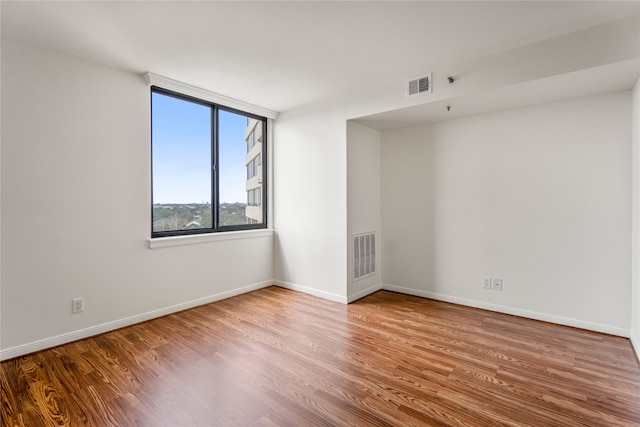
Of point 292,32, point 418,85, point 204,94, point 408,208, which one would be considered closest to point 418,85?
point 418,85

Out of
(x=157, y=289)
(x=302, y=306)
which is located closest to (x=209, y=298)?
(x=157, y=289)

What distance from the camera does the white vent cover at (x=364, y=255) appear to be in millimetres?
3857

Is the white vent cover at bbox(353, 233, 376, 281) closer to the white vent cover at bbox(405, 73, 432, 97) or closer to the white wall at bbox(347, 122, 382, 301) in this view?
the white wall at bbox(347, 122, 382, 301)

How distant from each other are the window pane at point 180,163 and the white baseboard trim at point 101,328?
0.85 m

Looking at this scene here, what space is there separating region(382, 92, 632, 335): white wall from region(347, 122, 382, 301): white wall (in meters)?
0.17

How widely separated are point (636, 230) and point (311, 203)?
3044mm

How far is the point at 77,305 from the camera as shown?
2.73 metres

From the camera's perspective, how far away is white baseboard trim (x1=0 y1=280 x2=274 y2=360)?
242 centimetres

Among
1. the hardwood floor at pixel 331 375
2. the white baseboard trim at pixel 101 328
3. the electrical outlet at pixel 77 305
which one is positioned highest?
the electrical outlet at pixel 77 305

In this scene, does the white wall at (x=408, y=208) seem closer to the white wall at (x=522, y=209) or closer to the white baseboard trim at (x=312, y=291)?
the white wall at (x=522, y=209)

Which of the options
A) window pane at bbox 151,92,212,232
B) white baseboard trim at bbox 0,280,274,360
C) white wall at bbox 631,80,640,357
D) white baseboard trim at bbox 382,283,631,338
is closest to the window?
window pane at bbox 151,92,212,232

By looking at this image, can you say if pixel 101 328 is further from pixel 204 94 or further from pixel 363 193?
pixel 363 193

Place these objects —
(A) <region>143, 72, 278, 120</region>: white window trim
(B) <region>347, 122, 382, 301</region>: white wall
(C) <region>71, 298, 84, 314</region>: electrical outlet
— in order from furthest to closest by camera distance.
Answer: (B) <region>347, 122, 382, 301</region>: white wall < (A) <region>143, 72, 278, 120</region>: white window trim < (C) <region>71, 298, 84, 314</region>: electrical outlet

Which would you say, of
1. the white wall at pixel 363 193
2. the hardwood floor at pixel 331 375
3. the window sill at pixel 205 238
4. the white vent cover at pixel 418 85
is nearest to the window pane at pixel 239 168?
the window sill at pixel 205 238
